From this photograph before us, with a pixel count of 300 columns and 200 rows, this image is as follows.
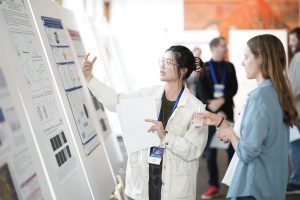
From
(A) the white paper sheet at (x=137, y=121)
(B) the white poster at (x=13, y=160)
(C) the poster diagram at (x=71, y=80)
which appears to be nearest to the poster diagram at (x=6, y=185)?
(B) the white poster at (x=13, y=160)

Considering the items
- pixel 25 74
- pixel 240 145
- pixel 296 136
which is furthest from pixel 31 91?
pixel 296 136

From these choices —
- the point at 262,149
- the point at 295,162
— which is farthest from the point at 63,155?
the point at 295,162

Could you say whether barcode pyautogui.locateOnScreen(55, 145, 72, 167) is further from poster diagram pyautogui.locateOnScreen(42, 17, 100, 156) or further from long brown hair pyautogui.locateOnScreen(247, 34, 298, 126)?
long brown hair pyautogui.locateOnScreen(247, 34, 298, 126)

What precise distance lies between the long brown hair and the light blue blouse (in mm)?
34

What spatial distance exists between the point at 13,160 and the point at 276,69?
147 centimetres

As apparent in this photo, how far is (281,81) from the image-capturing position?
244 centimetres

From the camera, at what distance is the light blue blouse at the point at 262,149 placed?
2354 mm

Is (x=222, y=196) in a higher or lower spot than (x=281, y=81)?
lower

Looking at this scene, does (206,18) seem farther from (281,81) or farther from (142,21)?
(281,81)

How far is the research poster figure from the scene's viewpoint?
2.66 metres

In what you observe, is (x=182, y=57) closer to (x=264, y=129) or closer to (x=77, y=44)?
(x=264, y=129)

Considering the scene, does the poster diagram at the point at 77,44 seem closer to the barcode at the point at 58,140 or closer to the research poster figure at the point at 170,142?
the research poster figure at the point at 170,142

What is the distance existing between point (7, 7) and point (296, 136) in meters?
3.26

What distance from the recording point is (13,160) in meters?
1.87
